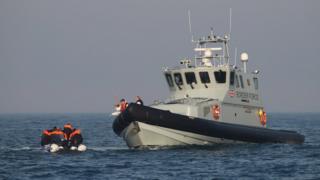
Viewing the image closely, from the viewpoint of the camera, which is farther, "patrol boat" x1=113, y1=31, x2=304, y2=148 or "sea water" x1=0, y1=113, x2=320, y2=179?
"patrol boat" x1=113, y1=31, x2=304, y2=148

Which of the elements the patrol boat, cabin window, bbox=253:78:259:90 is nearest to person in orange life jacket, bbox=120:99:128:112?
the patrol boat

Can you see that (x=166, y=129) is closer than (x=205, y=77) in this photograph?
Yes

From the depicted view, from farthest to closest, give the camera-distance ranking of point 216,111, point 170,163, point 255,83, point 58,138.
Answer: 1. point 255,83
2. point 216,111
3. point 58,138
4. point 170,163

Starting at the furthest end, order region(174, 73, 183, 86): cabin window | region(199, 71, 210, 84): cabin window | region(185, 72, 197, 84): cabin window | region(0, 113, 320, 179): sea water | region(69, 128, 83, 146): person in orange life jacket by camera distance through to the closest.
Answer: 1. region(174, 73, 183, 86): cabin window
2. region(185, 72, 197, 84): cabin window
3. region(199, 71, 210, 84): cabin window
4. region(69, 128, 83, 146): person in orange life jacket
5. region(0, 113, 320, 179): sea water

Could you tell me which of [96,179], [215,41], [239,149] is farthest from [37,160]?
[215,41]

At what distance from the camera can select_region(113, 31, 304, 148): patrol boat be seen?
34.2 meters

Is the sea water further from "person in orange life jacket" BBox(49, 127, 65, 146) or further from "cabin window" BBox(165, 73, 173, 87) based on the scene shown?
"cabin window" BBox(165, 73, 173, 87)

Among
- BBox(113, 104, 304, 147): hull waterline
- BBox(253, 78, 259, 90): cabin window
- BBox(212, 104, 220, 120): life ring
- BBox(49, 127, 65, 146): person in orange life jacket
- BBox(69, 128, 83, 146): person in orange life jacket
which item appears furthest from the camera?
BBox(253, 78, 259, 90): cabin window

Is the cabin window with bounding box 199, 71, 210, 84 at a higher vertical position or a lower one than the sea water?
higher

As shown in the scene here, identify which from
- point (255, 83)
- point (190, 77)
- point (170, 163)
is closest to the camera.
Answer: point (170, 163)

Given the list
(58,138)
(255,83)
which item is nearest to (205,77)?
(255,83)

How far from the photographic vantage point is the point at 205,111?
35.8m

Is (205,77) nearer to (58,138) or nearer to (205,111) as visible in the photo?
(205,111)

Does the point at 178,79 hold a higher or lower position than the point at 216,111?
higher
